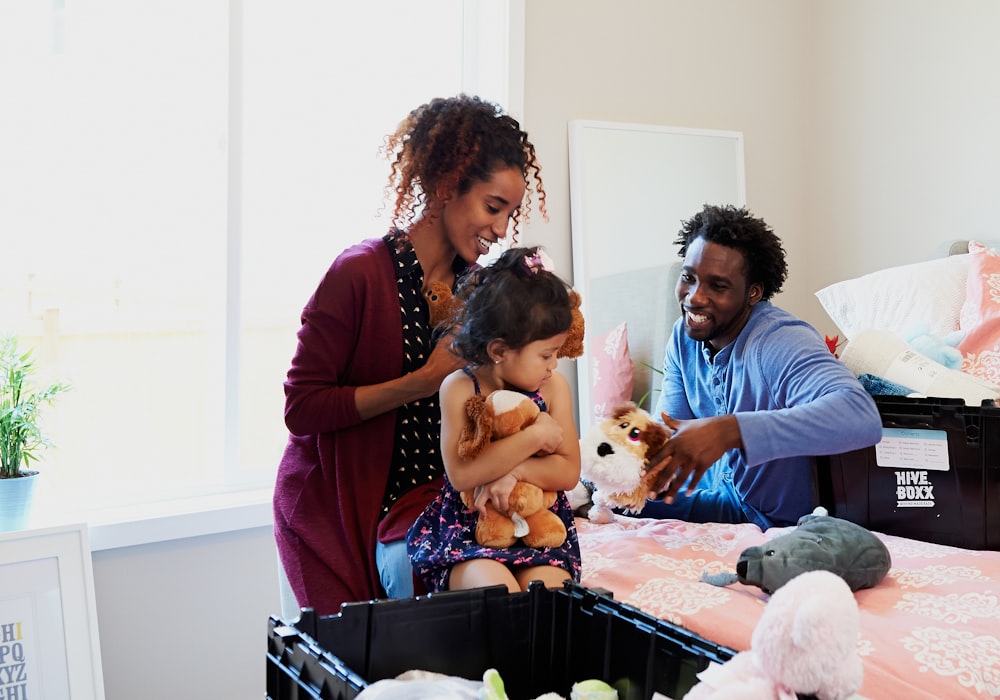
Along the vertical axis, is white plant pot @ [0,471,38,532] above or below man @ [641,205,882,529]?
below

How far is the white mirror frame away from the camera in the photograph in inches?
110

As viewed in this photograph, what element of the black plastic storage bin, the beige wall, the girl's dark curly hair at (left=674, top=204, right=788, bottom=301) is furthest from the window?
the black plastic storage bin

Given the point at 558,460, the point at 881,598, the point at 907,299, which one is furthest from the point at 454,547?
the point at 907,299

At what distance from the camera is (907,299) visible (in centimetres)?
241

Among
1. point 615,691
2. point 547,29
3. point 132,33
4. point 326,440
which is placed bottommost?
point 615,691

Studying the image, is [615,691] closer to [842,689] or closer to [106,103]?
[842,689]

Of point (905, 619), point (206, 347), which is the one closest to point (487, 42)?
point (206, 347)

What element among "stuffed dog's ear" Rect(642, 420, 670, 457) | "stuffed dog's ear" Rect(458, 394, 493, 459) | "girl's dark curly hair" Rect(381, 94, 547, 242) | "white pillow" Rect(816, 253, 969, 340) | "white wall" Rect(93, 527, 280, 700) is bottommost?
"white wall" Rect(93, 527, 280, 700)

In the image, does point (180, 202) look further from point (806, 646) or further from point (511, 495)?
point (806, 646)

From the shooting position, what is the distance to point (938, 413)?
70.7 inches

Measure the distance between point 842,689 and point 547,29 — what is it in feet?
7.66

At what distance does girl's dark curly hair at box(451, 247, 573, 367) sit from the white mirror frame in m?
1.27

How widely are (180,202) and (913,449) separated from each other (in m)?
1.81

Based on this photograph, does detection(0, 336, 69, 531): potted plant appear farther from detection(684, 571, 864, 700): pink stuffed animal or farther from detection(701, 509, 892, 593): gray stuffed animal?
detection(684, 571, 864, 700): pink stuffed animal
